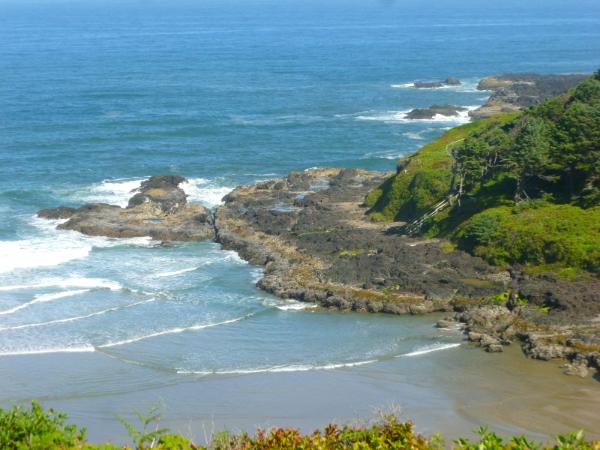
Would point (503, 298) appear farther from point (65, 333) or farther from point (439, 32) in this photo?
point (439, 32)

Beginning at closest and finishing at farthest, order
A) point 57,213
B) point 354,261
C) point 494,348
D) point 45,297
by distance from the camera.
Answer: point 494,348
point 45,297
point 354,261
point 57,213

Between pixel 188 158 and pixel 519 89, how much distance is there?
144 feet

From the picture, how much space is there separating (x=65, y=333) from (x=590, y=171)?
2713 cm

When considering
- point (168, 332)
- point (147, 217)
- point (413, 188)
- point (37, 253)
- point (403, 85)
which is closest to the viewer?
point (168, 332)

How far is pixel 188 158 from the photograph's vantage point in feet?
253

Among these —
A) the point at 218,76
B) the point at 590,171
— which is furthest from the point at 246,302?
the point at 218,76

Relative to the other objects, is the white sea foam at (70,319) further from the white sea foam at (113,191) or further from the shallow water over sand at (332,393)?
the white sea foam at (113,191)

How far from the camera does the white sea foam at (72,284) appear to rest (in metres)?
45.9

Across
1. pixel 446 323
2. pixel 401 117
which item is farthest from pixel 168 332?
pixel 401 117

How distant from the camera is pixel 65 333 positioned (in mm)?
39094

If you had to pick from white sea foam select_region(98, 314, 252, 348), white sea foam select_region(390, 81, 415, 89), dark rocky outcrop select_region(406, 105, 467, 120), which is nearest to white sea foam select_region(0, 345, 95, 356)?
white sea foam select_region(98, 314, 252, 348)

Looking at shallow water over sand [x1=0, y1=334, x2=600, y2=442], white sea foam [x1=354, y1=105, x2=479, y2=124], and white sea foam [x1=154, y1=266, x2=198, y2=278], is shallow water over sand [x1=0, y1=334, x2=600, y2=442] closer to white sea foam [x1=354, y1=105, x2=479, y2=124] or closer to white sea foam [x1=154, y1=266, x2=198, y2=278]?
white sea foam [x1=154, y1=266, x2=198, y2=278]

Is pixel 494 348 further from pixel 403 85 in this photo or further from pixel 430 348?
pixel 403 85

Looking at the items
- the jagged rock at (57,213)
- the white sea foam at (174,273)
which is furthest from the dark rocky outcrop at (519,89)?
the white sea foam at (174,273)
